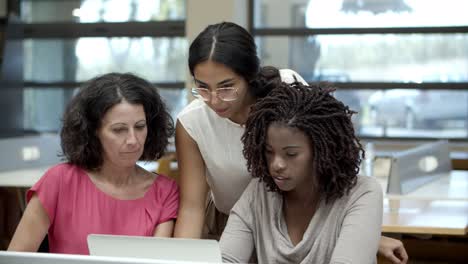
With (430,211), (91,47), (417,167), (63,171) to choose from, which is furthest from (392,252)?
(91,47)

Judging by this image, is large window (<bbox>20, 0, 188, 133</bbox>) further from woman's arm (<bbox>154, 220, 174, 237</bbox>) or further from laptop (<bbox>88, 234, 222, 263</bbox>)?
laptop (<bbox>88, 234, 222, 263</bbox>)

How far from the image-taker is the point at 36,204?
208 centimetres

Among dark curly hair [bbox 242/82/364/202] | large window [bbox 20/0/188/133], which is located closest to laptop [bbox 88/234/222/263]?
dark curly hair [bbox 242/82/364/202]

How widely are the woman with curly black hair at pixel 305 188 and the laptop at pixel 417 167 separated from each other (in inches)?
78.8

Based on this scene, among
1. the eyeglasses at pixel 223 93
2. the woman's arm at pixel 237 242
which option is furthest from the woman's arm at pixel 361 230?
the eyeglasses at pixel 223 93

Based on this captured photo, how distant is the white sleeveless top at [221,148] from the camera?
2164 millimetres

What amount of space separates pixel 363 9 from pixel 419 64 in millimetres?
737

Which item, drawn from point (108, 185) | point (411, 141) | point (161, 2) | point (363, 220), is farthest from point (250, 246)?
point (161, 2)

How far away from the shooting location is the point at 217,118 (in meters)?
2.22

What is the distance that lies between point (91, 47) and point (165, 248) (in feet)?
22.6

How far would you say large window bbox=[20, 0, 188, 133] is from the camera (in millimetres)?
7773

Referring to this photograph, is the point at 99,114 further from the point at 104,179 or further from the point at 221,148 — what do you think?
the point at 221,148

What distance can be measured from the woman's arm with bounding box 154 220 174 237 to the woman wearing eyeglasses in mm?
29

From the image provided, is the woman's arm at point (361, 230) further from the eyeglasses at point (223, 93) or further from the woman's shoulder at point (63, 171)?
the woman's shoulder at point (63, 171)
